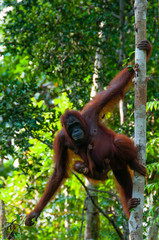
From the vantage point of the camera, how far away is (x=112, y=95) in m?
4.01

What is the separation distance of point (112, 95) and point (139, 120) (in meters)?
0.91

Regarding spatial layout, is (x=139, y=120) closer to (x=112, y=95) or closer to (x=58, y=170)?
(x=112, y=95)

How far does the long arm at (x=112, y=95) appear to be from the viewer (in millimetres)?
3945

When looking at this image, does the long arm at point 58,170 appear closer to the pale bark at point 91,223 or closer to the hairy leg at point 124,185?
the hairy leg at point 124,185

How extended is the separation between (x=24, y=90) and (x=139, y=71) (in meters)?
2.27

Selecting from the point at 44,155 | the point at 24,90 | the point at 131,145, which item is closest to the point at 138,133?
the point at 131,145

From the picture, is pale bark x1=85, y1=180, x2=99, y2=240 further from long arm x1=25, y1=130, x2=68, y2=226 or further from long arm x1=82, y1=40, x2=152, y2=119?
long arm x1=82, y1=40, x2=152, y2=119

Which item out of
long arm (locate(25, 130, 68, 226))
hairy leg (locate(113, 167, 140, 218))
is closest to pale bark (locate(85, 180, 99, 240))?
long arm (locate(25, 130, 68, 226))

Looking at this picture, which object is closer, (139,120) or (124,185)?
(139,120)

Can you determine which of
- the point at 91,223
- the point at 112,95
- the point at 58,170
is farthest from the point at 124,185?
the point at 91,223

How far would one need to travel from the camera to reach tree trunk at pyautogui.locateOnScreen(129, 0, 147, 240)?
299cm

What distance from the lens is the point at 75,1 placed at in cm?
621

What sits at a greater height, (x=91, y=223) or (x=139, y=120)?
(x=139, y=120)

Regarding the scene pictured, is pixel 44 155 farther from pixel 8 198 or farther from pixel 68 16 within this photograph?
pixel 68 16
